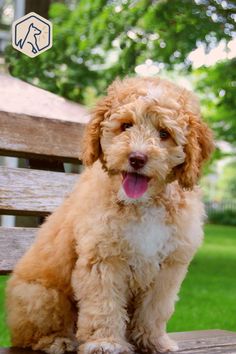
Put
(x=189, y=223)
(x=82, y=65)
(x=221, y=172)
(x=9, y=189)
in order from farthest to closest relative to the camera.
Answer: (x=221, y=172) → (x=82, y=65) → (x=9, y=189) → (x=189, y=223)

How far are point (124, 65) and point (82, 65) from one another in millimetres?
1469

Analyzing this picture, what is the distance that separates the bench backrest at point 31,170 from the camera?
4.00 meters

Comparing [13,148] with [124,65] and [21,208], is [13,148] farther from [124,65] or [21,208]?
[124,65]

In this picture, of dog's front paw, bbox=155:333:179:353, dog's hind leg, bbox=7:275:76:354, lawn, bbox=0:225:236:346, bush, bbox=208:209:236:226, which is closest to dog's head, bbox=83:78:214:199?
dog's hind leg, bbox=7:275:76:354

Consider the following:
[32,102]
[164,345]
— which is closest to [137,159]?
[164,345]

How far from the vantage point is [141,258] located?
10.3 feet

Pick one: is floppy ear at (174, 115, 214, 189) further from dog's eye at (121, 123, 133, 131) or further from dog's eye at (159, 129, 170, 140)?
dog's eye at (121, 123, 133, 131)

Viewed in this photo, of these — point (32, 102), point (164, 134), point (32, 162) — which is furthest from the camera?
point (32, 102)

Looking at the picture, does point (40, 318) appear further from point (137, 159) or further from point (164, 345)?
A: point (137, 159)

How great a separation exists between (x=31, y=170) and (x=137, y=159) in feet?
→ 4.29

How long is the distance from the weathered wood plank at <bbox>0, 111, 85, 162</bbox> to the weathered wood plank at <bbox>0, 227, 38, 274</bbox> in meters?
0.45

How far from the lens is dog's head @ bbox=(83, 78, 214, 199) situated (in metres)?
2.98

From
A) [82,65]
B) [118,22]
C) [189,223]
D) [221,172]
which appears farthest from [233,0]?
[221,172]

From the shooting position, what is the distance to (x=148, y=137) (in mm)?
2990
